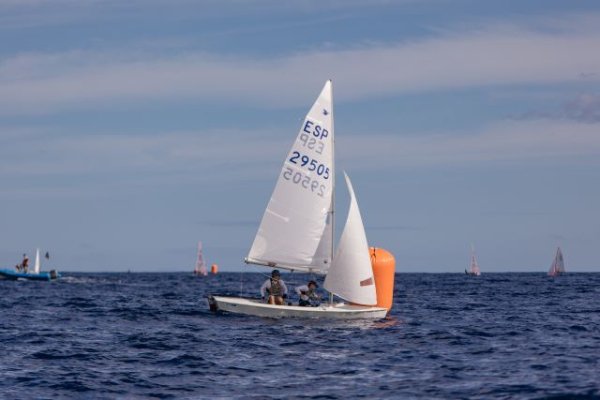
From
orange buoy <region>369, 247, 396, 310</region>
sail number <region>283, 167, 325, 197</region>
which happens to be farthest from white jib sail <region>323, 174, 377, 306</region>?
sail number <region>283, 167, 325, 197</region>

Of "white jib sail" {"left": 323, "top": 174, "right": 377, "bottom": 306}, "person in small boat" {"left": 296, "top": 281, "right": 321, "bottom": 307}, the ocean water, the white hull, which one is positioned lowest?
the ocean water

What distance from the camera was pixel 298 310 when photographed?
37750 mm

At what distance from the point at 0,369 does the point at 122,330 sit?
430 inches

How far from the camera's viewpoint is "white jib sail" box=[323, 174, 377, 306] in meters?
38.3

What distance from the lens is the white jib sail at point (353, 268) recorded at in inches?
1507

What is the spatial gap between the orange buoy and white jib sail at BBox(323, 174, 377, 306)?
4.16 ft

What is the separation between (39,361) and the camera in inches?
1081

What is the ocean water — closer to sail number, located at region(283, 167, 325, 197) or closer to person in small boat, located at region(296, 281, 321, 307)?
person in small boat, located at region(296, 281, 321, 307)

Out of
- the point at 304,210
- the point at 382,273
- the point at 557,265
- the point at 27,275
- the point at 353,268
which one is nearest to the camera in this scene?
the point at 353,268

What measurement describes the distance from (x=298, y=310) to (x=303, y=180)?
5500mm

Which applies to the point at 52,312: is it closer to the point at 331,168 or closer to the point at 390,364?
the point at 331,168

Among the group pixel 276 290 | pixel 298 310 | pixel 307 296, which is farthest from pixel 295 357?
pixel 276 290

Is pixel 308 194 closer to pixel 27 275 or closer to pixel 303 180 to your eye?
pixel 303 180

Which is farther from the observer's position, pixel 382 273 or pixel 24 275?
pixel 24 275
